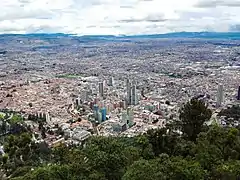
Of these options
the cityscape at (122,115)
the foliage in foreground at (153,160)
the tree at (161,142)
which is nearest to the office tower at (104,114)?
the cityscape at (122,115)


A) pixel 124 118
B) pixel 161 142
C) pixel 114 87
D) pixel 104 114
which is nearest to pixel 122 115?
pixel 124 118

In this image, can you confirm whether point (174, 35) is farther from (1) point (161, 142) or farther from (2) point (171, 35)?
(1) point (161, 142)

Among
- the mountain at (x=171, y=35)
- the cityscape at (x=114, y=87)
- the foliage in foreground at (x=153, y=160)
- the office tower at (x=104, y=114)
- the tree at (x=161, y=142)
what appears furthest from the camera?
the mountain at (x=171, y=35)

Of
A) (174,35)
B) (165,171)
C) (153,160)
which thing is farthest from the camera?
(174,35)

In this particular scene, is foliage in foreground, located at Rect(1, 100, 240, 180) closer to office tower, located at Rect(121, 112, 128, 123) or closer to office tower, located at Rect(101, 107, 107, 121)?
office tower, located at Rect(121, 112, 128, 123)

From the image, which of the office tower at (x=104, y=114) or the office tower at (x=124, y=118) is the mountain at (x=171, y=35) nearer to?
the office tower at (x=104, y=114)

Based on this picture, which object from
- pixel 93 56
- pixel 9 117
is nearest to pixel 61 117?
pixel 9 117

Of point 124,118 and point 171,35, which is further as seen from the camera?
point 171,35

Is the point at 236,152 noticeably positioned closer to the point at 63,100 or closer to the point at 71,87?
the point at 63,100

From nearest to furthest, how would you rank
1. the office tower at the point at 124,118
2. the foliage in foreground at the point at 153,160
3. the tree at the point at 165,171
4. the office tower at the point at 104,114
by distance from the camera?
the tree at the point at 165,171, the foliage in foreground at the point at 153,160, the office tower at the point at 124,118, the office tower at the point at 104,114
